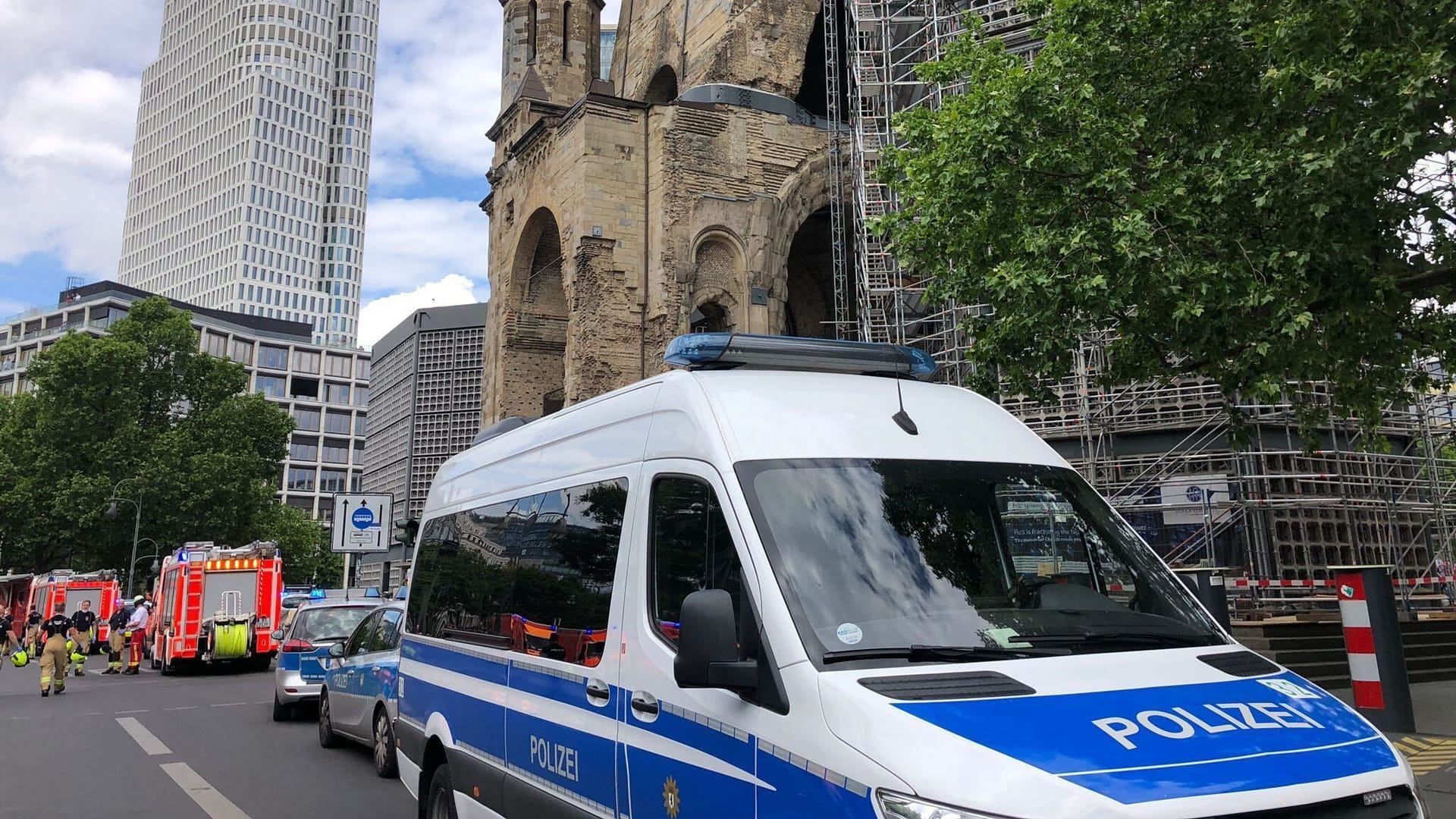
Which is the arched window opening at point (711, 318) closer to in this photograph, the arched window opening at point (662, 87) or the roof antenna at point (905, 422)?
the arched window opening at point (662, 87)

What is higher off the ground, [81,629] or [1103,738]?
[1103,738]

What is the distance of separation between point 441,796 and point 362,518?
12950 mm

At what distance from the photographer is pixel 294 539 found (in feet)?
185

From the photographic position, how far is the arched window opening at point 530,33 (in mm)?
30641

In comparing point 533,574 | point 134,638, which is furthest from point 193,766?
point 134,638

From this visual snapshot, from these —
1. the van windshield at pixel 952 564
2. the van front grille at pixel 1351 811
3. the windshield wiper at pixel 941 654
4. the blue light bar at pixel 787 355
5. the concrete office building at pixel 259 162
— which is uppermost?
the concrete office building at pixel 259 162

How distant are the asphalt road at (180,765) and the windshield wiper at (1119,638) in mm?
5576

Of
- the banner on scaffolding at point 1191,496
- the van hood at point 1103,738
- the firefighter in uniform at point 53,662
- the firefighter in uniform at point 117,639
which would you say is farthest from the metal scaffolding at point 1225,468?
the firefighter in uniform at point 117,639

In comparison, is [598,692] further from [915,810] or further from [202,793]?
[202,793]

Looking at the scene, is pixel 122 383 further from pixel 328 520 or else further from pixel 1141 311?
pixel 328 520

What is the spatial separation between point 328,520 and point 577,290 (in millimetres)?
77301

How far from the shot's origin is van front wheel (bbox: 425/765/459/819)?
5.18 meters

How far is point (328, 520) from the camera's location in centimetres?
9425

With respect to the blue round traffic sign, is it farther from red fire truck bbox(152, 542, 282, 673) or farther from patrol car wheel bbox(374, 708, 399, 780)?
patrol car wheel bbox(374, 708, 399, 780)
